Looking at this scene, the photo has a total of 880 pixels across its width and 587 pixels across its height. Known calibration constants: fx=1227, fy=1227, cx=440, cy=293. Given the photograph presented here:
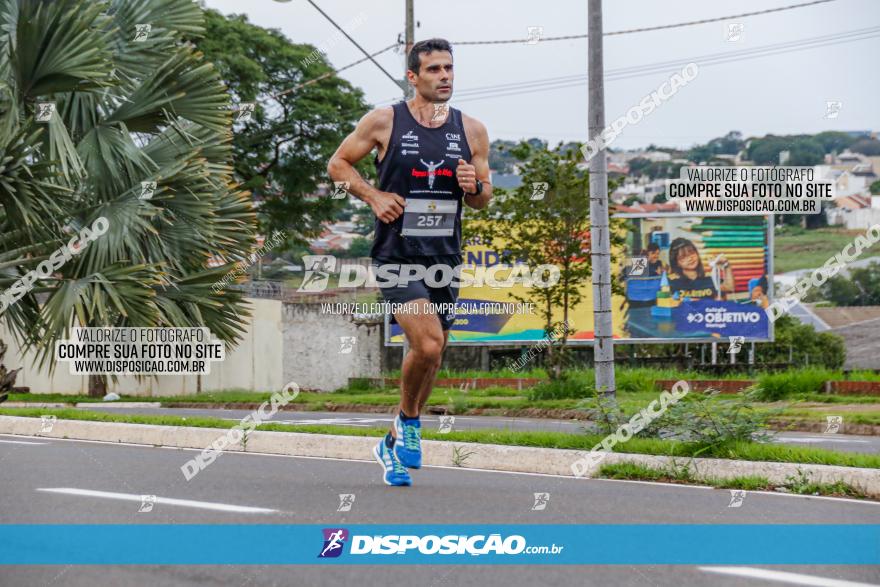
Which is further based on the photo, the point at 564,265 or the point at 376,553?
the point at 564,265

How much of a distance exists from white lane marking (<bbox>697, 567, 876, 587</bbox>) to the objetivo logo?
4.91 feet

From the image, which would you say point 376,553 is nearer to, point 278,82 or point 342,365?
point 342,365

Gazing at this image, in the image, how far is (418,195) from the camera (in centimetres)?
683

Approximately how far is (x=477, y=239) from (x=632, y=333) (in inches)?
354

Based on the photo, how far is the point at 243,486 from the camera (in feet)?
23.8

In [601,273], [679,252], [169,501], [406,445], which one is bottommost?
[169,501]

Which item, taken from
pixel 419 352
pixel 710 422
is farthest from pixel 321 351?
pixel 419 352

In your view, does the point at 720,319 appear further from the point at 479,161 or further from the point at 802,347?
the point at 479,161

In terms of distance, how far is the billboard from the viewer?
3259 centimetres

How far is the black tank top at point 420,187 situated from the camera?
22.4ft

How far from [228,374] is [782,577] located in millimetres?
29002

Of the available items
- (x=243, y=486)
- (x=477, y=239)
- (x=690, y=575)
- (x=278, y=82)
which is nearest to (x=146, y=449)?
(x=243, y=486)

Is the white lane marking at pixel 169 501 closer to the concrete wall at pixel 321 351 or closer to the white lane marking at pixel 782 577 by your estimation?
the white lane marking at pixel 782 577

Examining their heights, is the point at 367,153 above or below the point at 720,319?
above
